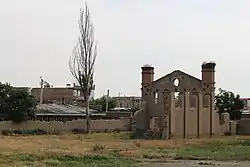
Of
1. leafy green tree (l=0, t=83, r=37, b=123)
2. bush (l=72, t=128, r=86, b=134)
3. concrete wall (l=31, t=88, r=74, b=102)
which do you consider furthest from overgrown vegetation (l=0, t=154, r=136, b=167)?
concrete wall (l=31, t=88, r=74, b=102)

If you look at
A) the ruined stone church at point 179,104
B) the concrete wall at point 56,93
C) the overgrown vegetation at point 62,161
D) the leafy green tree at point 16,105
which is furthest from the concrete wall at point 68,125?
the concrete wall at point 56,93

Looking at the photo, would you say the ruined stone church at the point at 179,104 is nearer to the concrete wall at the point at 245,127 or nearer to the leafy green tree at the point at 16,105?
the concrete wall at the point at 245,127

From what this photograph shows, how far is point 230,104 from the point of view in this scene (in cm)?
7075

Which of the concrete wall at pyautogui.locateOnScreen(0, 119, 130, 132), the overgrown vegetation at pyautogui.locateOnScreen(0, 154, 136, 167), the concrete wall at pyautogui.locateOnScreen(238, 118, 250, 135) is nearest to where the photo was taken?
the overgrown vegetation at pyautogui.locateOnScreen(0, 154, 136, 167)

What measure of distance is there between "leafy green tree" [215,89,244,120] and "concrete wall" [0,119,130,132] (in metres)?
16.5

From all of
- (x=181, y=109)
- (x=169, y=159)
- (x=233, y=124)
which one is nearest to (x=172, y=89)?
(x=181, y=109)

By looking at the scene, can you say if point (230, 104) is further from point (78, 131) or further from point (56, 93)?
point (56, 93)

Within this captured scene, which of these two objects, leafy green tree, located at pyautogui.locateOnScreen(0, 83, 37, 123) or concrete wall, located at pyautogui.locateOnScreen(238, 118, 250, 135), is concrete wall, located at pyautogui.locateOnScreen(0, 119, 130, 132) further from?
concrete wall, located at pyautogui.locateOnScreen(238, 118, 250, 135)

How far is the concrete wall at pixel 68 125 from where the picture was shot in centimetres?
5133

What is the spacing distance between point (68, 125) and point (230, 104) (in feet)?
82.3

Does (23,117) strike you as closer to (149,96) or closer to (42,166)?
(149,96)

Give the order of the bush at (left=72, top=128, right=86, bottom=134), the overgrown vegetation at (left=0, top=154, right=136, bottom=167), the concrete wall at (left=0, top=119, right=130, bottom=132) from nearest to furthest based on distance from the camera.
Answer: the overgrown vegetation at (left=0, top=154, right=136, bottom=167), the concrete wall at (left=0, top=119, right=130, bottom=132), the bush at (left=72, top=128, right=86, bottom=134)

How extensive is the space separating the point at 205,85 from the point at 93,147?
76.1 ft

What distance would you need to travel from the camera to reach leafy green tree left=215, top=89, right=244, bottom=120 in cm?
7056
